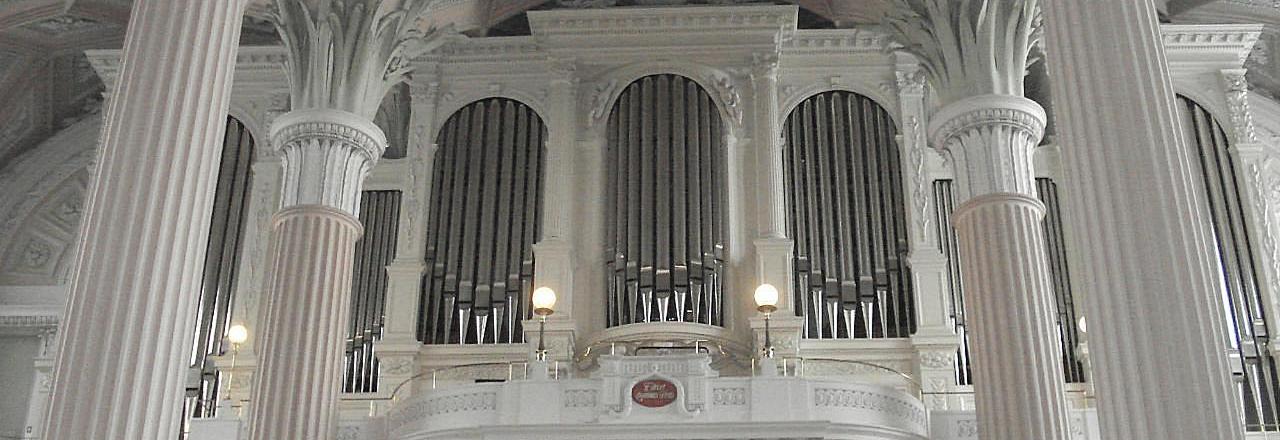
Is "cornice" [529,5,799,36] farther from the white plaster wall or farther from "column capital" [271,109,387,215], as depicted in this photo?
the white plaster wall

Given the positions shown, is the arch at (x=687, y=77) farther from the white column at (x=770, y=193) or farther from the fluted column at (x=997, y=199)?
the fluted column at (x=997, y=199)

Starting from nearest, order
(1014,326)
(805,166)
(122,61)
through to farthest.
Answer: (122,61) → (1014,326) → (805,166)

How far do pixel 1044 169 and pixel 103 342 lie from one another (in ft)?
49.8

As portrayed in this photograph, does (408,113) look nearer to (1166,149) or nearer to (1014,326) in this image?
(1014,326)

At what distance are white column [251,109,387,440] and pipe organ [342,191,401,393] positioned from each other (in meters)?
3.63

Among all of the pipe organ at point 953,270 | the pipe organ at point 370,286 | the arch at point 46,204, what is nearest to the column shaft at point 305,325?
the pipe organ at point 370,286

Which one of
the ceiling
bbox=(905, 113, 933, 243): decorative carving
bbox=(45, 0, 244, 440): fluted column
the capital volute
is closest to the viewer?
bbox=(45, 0, 244, 440): fluted column

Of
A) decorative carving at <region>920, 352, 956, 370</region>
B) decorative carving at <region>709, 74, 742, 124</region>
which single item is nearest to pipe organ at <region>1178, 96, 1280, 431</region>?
decorative carving at <region>920, 352, 956, 370</region>

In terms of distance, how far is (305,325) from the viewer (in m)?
13.7

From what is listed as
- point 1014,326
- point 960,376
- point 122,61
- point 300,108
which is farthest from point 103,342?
point 960,376

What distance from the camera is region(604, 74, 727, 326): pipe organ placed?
18.2 metres

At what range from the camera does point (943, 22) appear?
46.9ft

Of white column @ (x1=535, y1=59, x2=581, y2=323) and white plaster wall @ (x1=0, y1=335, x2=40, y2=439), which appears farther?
white plaster wall @ (x1=0, y1=335, x2=40, y2=439)

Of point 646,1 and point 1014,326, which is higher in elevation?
point 646,1
